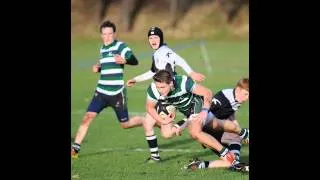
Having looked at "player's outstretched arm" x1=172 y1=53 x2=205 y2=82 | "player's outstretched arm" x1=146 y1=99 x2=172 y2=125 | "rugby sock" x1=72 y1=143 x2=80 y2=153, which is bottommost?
"rugby sock" x1=72 y1=143 x2=80 y2=153

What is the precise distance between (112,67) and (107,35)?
1.04ft

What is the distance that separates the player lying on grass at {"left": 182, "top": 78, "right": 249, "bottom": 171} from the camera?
23.9 feet

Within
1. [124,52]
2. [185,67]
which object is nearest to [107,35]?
[124,52]

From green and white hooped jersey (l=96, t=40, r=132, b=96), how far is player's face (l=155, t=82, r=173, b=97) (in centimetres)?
62

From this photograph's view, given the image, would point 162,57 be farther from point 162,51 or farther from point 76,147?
point 76,147

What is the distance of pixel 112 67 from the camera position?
754 centimetres

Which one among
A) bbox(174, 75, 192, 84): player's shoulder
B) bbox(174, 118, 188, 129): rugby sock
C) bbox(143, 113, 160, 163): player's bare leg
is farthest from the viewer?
bbox(143, 113, 160, 163): player's bare leg

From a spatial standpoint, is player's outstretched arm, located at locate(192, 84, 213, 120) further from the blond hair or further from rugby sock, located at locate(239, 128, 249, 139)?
rugby sock, located at locate(239, 128, 249, 139)

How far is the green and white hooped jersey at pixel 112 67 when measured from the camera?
7465 mm

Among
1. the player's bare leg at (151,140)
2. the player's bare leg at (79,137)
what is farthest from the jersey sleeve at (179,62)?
the player's bare leg at (79,137)

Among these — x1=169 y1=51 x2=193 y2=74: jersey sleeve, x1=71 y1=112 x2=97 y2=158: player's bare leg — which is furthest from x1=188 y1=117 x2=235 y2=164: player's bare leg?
x1=71 y1=112 x2=97 y2=158: player's bare leg

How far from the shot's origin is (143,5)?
15.6 meters
